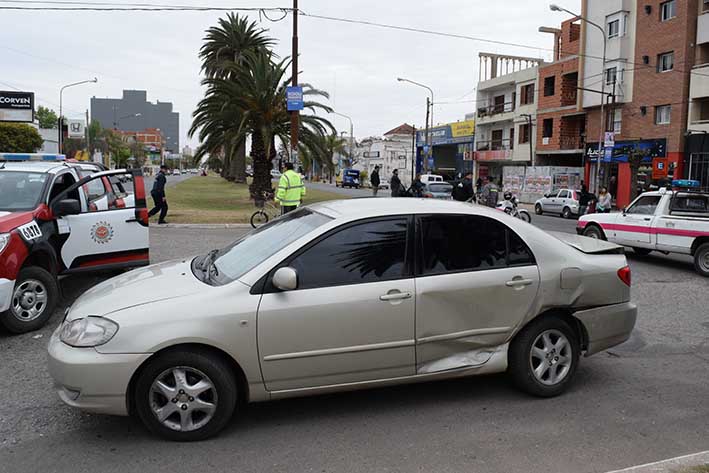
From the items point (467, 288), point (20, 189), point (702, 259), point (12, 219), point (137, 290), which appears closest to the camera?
point (137, 290)

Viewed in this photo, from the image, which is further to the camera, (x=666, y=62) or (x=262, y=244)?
(x=666, y=62)

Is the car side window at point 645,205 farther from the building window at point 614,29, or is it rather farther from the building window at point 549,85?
the building window at point 549,85

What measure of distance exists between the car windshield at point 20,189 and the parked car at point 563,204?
2889 cm

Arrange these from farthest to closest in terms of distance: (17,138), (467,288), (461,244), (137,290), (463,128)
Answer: (463,128), (17,138), (461,244), (467,288), (137,290)

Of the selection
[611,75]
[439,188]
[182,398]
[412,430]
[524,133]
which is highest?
[611,75]

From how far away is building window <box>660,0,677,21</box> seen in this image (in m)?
35.8

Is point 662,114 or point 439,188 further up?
point 662,114

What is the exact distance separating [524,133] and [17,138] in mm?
45606

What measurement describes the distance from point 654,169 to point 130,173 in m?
34.1

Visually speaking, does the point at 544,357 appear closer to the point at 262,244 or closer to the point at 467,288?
the point at 467,288

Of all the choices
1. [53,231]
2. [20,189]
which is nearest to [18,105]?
[20,189]

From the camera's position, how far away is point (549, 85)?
158ft

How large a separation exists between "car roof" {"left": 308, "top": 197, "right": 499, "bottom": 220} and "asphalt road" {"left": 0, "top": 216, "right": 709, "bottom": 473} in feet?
4.72

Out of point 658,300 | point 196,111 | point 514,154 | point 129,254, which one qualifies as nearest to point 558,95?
point 514,154
